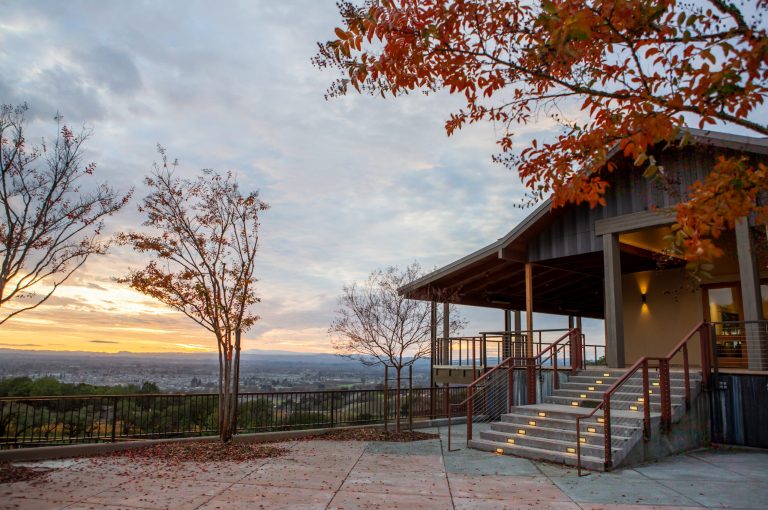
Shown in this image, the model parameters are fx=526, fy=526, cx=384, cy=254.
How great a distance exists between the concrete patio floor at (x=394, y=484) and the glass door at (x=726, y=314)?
20.9 ft

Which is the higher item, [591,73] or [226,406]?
[591,73]

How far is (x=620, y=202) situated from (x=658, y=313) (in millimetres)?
5611

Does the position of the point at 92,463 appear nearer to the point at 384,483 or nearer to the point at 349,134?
the point at 384,483

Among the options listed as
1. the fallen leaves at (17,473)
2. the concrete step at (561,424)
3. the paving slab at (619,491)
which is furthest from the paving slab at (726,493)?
the fallen leaves at (17,473)

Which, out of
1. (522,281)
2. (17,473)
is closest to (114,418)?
(17,473)

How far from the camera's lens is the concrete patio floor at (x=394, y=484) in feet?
20.7

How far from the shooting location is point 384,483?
740cm

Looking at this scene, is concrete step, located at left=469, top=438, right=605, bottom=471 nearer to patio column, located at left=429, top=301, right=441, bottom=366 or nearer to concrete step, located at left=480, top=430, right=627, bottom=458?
concrete step, located at left=480, top=430, right=627, bottom=458

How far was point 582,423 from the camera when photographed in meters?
9.52

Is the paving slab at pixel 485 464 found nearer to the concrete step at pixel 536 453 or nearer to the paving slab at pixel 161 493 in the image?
the concrete step at pixel 536 453

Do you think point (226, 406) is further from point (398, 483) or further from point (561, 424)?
point (561, 424)

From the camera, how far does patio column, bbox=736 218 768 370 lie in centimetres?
1031

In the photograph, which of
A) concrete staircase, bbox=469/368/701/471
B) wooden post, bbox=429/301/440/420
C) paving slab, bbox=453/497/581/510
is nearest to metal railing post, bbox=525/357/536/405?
concrete staircase, bbox=469/368/701/471

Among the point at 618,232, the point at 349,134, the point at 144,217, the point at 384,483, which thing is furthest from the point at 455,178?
the point at 384,483
